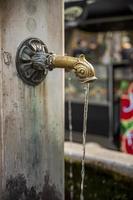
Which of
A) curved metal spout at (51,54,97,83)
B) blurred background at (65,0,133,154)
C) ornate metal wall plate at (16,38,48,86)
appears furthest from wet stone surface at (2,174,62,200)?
blurred background at (65,0,133,154)

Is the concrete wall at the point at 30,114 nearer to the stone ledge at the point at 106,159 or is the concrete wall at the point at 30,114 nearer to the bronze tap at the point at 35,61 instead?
the bronze tap at the point at 35,61

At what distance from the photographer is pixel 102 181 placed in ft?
13.0

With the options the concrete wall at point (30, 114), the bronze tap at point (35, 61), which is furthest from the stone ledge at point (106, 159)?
the bronze tap at point (35, 61)

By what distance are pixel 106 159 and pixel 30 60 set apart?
69.3 inches

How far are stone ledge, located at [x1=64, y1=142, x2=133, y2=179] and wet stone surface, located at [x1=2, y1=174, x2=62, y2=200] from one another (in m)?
1.15

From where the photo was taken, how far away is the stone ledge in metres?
3.75

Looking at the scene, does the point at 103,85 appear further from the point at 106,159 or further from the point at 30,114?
the point at 30,114

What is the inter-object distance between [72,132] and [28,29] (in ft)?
16.7

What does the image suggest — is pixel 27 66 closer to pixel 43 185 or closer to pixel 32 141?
pixel 32 141

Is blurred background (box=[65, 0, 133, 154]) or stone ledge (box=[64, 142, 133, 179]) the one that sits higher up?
blurred background (box=[65, 0, 133, 154])

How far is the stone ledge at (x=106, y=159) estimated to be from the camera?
12.3 feet

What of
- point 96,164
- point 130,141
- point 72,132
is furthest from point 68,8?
point 96,164

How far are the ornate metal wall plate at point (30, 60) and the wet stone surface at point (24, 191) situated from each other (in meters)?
0.53

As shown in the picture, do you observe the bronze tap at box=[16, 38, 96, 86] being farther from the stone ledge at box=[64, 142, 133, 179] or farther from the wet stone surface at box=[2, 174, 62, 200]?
the stone ledge at box=[64, 142, 133, 179]
